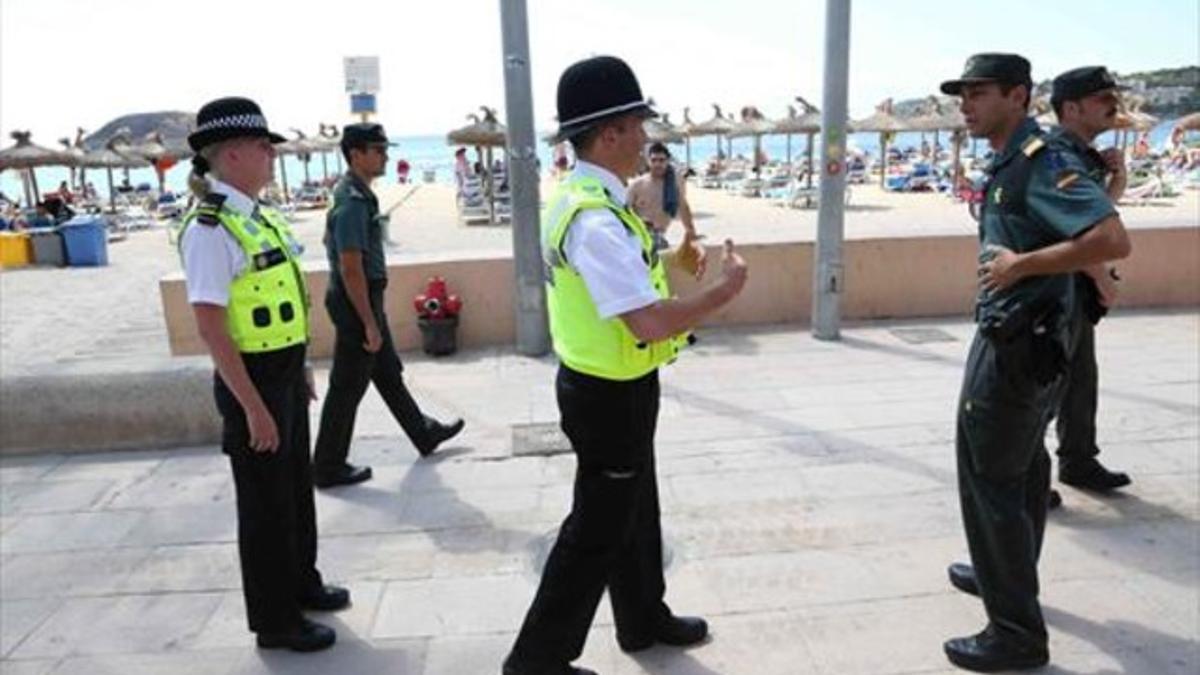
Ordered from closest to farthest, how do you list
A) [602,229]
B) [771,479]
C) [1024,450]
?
[602,229] < [1024,450] < [771,479]

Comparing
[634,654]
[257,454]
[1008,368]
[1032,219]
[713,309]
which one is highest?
[1032,219]

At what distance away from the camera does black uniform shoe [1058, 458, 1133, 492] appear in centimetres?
438

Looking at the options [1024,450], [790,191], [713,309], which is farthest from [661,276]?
[790,191]

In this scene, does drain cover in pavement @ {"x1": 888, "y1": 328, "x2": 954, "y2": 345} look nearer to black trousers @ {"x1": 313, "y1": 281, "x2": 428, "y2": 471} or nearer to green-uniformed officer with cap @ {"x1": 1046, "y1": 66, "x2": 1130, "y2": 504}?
green-uniformed officer with cap @ {"x1": 1046, "y1": 66, "x2": 1130, "y2": 504}

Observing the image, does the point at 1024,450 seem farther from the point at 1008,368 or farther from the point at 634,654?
the point at 634,654

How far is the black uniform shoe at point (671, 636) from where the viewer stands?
319 centimetres

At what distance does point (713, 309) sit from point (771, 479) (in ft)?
8.29

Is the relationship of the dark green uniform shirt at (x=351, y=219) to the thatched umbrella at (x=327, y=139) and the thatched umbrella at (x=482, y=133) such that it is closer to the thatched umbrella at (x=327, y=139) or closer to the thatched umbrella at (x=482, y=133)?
the thatched umbrella at (x=482, y=133)

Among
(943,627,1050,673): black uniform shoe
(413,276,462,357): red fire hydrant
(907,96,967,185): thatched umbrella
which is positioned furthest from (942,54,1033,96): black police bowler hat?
(907,96,967,185): thatched umbrella

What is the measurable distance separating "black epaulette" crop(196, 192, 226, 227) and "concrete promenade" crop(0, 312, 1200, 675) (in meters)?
1.56

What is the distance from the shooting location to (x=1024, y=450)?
289cm

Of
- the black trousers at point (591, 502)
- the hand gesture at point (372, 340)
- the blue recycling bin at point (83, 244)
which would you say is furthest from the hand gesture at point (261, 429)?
the blue recycling bin at point (83, 244)

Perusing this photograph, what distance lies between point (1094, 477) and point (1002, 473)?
1844mm

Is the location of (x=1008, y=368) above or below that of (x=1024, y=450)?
above
